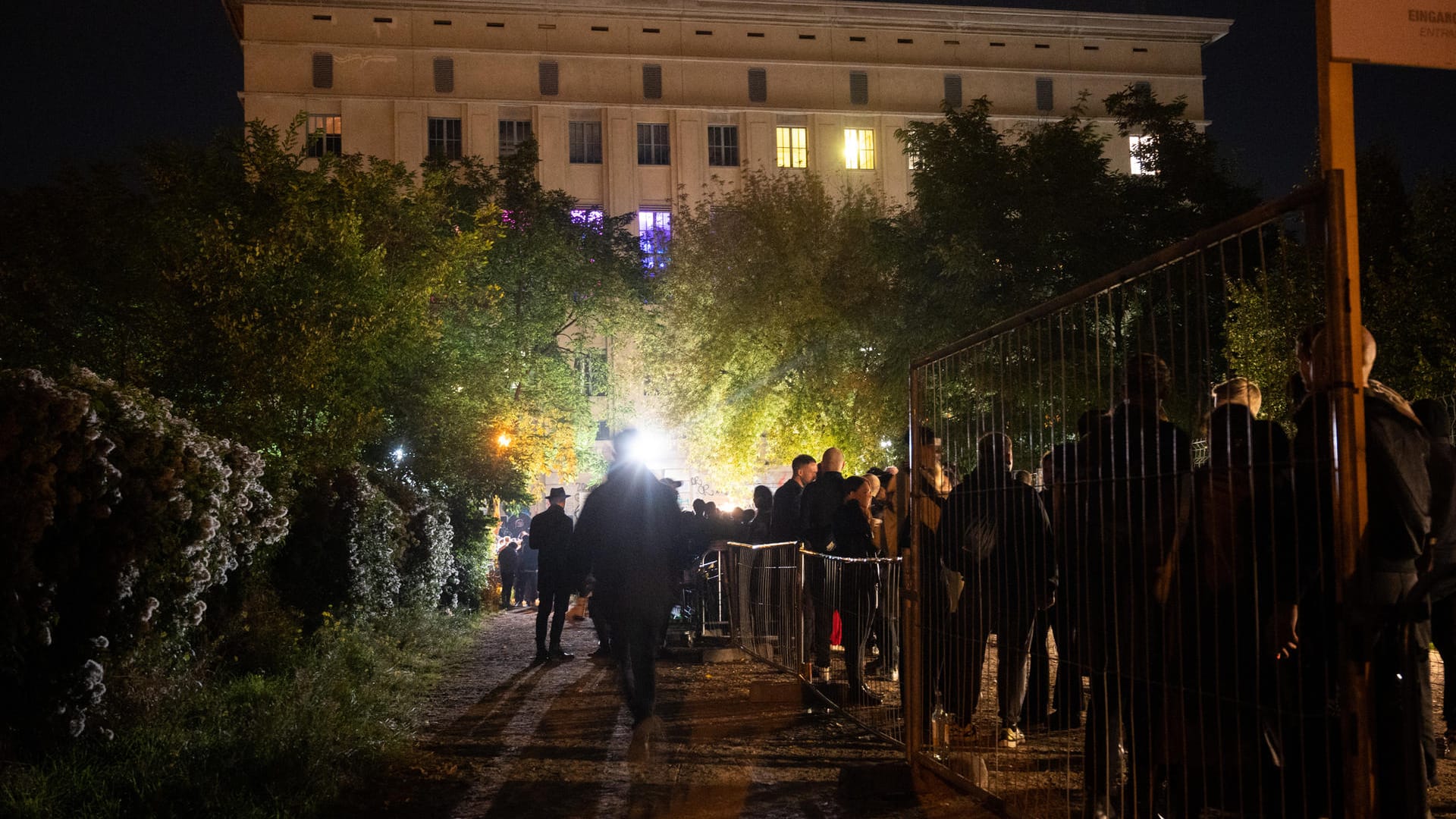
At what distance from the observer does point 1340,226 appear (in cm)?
350

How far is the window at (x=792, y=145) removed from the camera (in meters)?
64.2

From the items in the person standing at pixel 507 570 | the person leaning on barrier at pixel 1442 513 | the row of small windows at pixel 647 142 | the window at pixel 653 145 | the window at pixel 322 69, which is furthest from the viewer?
the window at pixel 653 145

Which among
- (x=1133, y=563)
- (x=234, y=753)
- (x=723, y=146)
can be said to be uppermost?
(x=723, y=146)

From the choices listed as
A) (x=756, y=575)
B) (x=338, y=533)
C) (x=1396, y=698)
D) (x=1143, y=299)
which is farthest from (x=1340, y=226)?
(x=338, y=533)

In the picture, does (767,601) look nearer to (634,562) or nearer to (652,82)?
(634,562)

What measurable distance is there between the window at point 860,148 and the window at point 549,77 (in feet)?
48.5

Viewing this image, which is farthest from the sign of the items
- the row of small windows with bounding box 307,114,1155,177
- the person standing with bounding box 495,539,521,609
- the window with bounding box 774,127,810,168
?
the window with bounding box 774,127,810,168

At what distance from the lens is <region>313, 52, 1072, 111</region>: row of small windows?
62094 millimetres

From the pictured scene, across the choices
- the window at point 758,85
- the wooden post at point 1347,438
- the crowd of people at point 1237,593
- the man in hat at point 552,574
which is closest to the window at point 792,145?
the window at point 758,85

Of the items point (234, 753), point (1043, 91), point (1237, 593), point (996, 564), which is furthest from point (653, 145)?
point (1237, 593)

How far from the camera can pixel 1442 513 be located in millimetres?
5305

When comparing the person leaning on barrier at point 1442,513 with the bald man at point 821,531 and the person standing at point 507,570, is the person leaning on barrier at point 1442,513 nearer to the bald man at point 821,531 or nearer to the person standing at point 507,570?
the bald man at point 821,531

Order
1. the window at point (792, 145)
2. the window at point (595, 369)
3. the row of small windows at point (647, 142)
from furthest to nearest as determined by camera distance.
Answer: the window at point (792, 145) → the row of small windows at point (647, 142) → the window at point (595, 369)

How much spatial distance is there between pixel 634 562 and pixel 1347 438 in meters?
5.70
